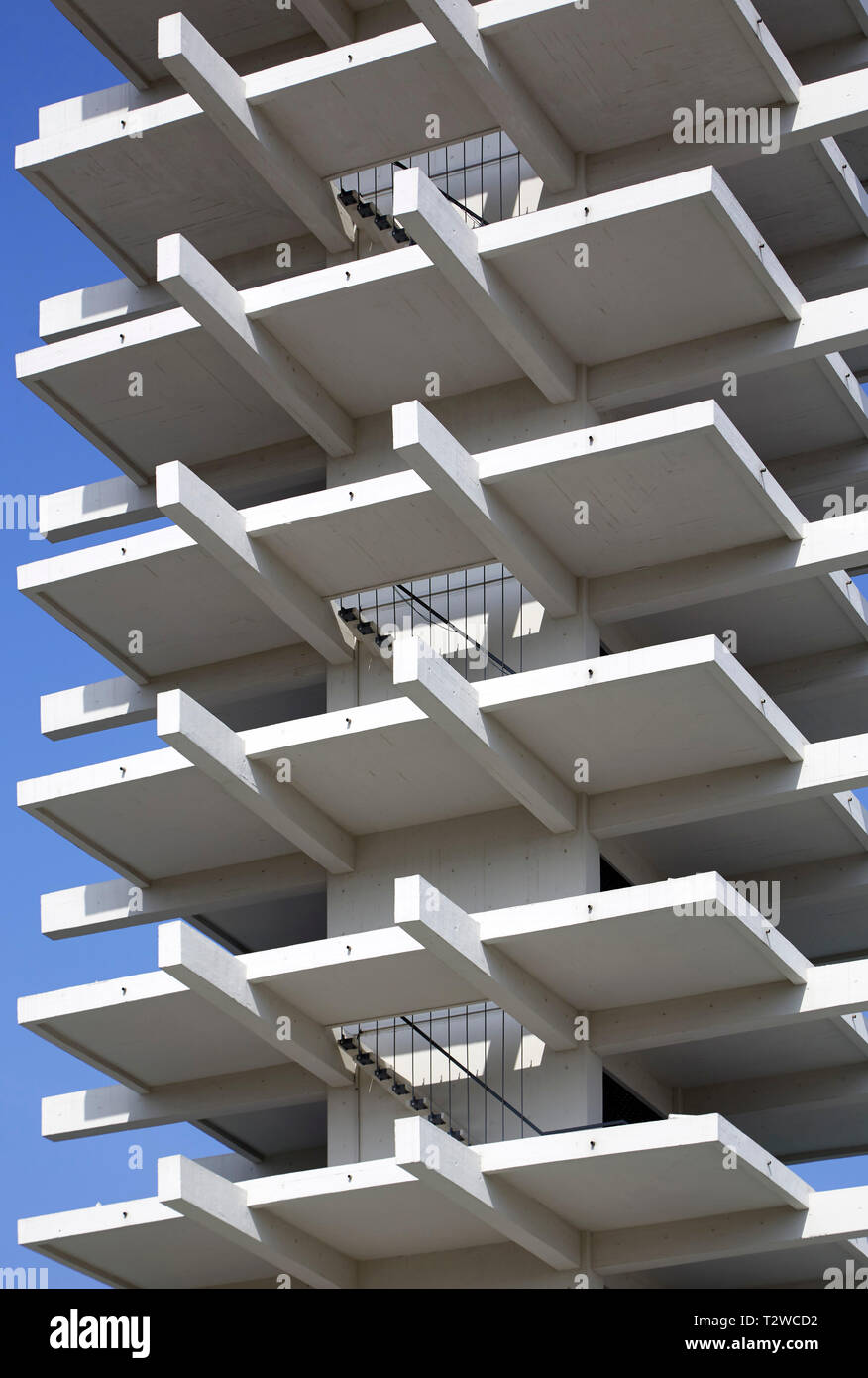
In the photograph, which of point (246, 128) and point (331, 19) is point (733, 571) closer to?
point (246, 128)

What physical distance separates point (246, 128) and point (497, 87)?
3440 millimetres

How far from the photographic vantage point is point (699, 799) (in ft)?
113

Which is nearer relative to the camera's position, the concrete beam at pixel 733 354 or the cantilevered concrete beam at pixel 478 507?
the cantilevered concrete beam at pixel 478 507

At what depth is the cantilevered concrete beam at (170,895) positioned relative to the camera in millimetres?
37562

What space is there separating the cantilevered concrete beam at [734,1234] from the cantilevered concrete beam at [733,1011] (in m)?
2.16

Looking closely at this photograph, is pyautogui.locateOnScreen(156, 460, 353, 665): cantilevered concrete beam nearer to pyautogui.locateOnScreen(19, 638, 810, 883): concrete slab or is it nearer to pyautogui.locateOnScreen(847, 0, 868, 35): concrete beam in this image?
pyautogui.locateOnScreen(19, 638, 810, 883): concrete slab

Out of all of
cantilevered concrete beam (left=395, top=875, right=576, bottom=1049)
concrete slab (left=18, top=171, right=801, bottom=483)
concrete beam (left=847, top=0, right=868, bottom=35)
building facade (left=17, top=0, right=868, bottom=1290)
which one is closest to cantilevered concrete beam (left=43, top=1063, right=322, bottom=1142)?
building facade (left=17, top=0, right=868, bottom=1290)

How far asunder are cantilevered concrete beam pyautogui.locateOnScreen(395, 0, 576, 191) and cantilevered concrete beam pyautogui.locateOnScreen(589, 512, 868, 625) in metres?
5.15

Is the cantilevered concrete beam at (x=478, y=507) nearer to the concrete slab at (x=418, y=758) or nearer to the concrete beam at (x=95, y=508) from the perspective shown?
the concrete slab at (x=418, y=758)

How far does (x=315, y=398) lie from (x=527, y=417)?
2.85 metres

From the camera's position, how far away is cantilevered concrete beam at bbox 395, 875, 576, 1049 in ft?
103

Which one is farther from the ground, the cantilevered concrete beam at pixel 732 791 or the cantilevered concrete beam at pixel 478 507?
the cantilevered concrete beam at pixel 478 507

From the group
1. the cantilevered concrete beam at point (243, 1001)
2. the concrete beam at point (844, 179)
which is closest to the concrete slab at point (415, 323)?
the concrete beam at point (844, 179)

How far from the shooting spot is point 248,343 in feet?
117
